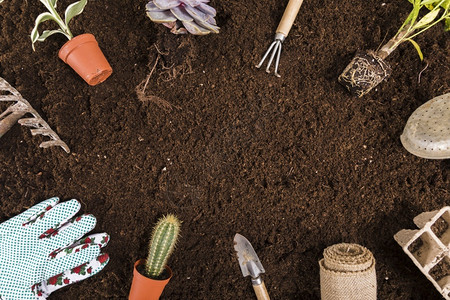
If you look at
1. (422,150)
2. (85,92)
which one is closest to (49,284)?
(85,92)

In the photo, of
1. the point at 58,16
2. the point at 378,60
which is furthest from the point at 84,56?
the point at 378,60

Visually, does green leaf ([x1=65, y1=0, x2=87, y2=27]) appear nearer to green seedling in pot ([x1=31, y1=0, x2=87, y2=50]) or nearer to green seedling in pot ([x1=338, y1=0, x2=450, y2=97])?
green seedling in pot ([x1=31, y1=0, x2=87, y2=50])

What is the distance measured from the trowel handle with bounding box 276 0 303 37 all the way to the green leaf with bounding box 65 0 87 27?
2.38 ft

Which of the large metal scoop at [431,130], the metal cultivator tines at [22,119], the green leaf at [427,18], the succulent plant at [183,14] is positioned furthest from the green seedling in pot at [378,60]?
the metal cultivator tines at [22,119]

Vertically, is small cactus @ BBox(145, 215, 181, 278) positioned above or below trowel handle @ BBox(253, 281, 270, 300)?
above

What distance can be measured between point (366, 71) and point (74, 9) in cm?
109

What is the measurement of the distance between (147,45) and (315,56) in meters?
0.67

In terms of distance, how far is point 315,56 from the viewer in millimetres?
1578

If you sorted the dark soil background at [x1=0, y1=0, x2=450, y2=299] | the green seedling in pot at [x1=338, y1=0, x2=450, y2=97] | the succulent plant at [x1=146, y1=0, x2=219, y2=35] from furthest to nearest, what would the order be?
the dark soil background at [x1=0, y1=0, x2=450, y2=299] < the green seedling in pot at [x1=338, y1=0, x2=450, y2=97] < the succulent plant at [x1=146, y1=0, x2=219, y2=35]

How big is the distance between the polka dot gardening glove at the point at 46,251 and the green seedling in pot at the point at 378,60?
3.70 ft

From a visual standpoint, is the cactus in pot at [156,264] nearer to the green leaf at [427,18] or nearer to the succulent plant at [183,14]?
the succulent plant at [183,14]

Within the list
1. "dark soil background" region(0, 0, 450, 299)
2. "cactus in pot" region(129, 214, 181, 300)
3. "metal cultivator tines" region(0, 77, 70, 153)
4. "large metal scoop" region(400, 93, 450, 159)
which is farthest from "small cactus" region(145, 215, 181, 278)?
"large metal scoop" region(400, 93, 450, 159)

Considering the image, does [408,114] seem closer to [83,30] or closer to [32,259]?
[83,30]

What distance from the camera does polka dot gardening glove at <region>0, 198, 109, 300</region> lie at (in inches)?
57.7
